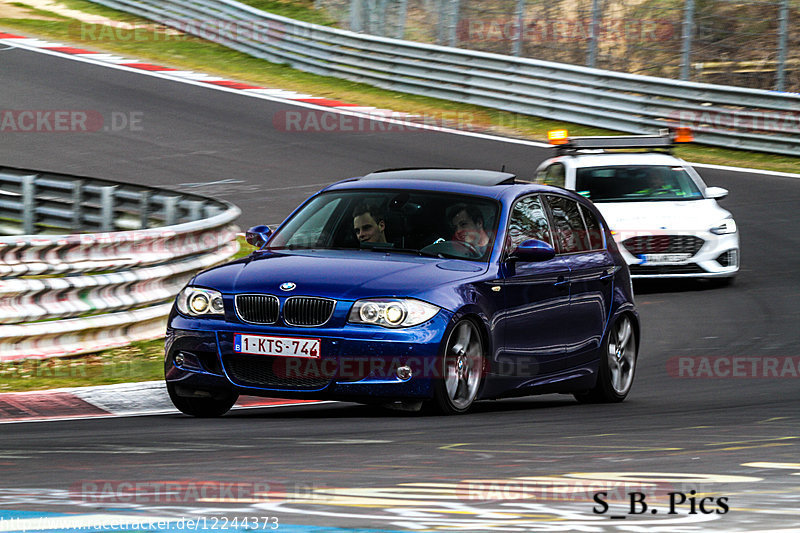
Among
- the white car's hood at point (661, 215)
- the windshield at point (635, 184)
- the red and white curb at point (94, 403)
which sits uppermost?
the windshield at point (635, 184)

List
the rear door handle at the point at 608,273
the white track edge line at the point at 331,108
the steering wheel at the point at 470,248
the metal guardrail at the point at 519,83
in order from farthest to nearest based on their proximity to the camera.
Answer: the metal guardrail at the point at 519,83 → the white track edge line at the point at 331,108 → the rear door handle at the point at 608,273 → the steering wheel at the point at 470,248

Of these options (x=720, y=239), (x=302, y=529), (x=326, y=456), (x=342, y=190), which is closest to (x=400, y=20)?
(x=720, y=239)

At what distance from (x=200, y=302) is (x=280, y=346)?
0.64m

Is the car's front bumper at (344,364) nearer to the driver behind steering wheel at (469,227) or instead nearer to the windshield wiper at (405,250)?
the windshield wiper at (405,250)

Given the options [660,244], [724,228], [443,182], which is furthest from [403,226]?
[724,228]

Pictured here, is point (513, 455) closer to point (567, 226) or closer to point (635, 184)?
point (567, 226)

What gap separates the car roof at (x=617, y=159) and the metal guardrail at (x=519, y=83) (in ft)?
26.2

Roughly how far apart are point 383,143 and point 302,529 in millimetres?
20572

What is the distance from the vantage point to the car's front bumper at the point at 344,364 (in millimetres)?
7969

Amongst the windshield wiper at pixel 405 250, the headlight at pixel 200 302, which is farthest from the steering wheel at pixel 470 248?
the headlight at pixel 200 302

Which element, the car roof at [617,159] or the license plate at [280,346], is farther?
the car roof at [617,159]

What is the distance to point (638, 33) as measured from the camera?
2745 cm

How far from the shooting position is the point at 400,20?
29.8 metres

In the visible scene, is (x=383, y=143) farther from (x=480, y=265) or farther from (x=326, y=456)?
(x=326, y=456)
